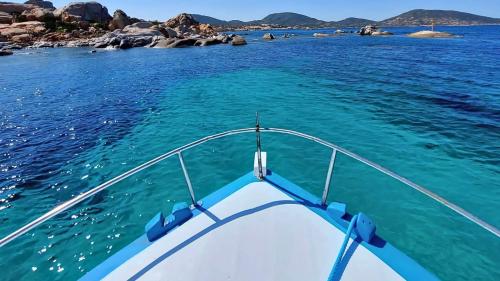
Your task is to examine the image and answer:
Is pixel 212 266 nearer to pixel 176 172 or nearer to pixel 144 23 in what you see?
pixel 176 172

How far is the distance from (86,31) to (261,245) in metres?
93.4

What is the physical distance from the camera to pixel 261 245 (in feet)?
10.9

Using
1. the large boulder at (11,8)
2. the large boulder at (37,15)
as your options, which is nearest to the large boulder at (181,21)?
the large boulder at (37,15)

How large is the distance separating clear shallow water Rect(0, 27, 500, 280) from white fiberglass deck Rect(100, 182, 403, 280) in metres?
2.76

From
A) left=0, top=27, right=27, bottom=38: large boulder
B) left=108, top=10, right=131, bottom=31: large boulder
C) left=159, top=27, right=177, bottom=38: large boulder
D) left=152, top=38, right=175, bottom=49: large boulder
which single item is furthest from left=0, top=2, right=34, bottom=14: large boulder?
left=152, top=38, right=175, bottom=49: large boulder

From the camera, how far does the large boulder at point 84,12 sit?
83.8m

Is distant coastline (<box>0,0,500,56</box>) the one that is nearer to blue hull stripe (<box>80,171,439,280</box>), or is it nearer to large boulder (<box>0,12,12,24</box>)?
large boulder (<box>0,12,12,24</box>)

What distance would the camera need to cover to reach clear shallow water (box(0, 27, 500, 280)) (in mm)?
5511

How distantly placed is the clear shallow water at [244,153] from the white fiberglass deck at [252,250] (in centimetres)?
276

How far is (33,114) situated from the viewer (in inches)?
555

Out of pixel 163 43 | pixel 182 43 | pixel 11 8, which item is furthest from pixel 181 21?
pixel 11 8

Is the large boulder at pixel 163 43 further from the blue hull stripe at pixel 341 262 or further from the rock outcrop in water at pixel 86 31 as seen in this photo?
the blue hull stripe at pixel 341 262

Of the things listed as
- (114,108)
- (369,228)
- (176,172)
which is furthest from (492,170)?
(114,108)

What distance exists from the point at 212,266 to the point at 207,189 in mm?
4293
